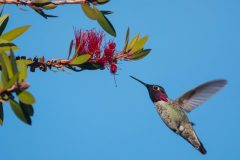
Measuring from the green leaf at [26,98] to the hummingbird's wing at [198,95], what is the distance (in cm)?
191

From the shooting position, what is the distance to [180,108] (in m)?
3.63

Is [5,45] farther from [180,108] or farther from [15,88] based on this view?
[180,108]

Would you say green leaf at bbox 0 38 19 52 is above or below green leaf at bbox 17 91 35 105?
above

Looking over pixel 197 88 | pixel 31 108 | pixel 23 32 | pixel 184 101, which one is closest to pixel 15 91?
pixel 31 108

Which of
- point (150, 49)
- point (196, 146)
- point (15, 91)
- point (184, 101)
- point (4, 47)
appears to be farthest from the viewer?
point (184, 101)

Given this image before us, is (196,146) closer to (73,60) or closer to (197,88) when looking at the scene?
(197,88)

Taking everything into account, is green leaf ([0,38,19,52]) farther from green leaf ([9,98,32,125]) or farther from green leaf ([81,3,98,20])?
green leaf ([9,98,32,125])

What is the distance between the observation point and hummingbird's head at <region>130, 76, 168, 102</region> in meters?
3.44

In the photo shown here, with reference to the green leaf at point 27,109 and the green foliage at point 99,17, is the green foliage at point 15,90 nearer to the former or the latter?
the green leaf at point 27,109

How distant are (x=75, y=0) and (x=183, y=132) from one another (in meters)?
1.77

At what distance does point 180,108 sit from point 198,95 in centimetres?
26

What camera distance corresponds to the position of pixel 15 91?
151 cm

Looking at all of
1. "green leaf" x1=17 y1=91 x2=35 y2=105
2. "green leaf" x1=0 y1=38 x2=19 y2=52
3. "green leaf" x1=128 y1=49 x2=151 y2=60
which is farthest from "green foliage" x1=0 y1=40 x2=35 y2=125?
"green leaf" x1=128 y1=49 x2=151 y2=60

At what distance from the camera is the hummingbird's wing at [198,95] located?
314 cm
